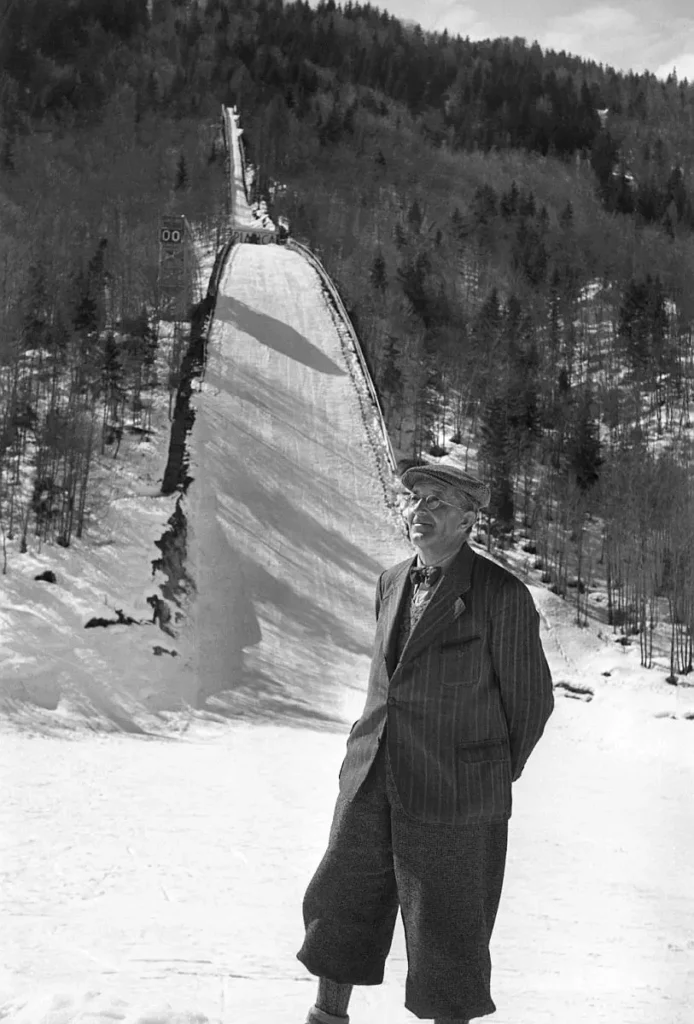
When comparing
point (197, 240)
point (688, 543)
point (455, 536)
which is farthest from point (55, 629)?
point (197, 240)

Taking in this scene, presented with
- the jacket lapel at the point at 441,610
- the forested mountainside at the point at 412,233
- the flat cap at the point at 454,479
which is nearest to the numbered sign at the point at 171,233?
the forested mountainside at the point at 412,233

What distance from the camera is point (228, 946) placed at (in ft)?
14.9

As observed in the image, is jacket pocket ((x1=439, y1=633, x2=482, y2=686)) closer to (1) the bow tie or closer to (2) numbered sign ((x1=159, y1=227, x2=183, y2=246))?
(1) the bow tie

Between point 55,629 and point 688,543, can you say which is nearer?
point 55,629

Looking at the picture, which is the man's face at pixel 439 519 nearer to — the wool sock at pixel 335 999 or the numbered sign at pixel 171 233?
the wool sock at pixel 335 999

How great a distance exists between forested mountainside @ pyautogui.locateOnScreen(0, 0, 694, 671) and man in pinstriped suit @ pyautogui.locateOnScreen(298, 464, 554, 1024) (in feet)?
48.3

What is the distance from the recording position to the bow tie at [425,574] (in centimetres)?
332

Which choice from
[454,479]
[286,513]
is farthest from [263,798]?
[286,513]

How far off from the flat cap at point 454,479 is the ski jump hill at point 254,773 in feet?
6.65

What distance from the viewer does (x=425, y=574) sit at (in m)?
3.37

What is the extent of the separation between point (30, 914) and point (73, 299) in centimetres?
3160

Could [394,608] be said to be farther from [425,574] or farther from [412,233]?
[412,233]

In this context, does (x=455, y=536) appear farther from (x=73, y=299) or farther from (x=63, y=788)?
(x=73, y=299)

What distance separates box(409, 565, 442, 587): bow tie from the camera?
3.32 m
